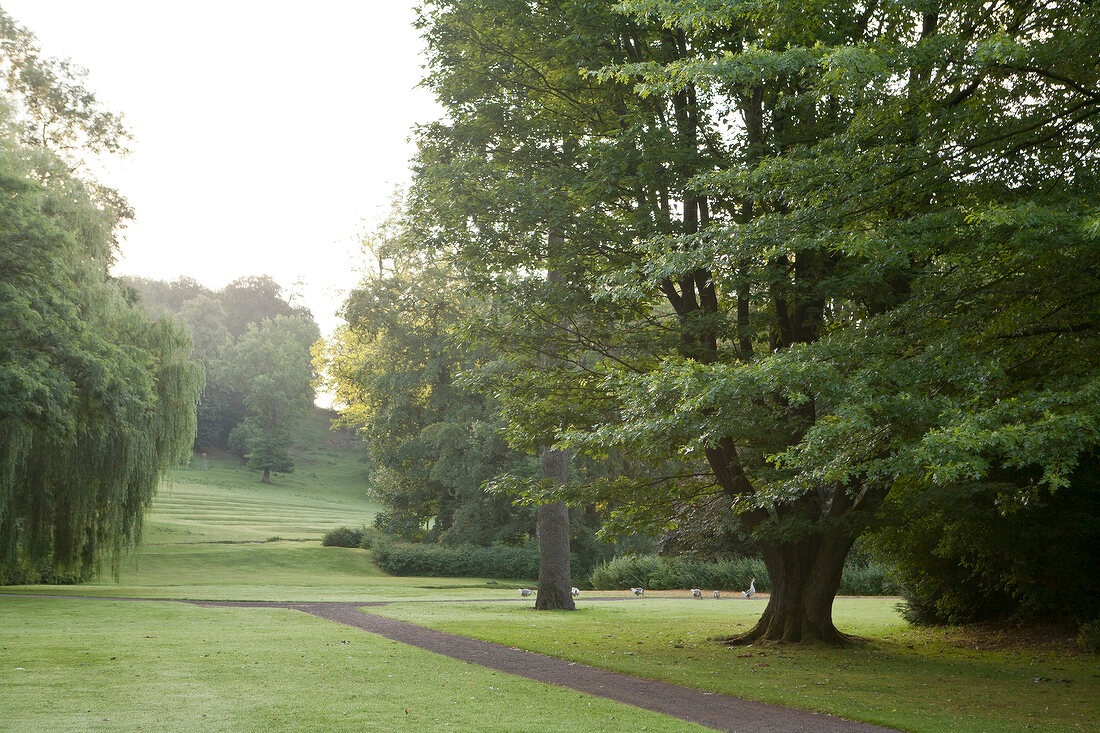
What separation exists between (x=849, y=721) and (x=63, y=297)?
65.2ft

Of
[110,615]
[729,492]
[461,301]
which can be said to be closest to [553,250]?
[729,492]

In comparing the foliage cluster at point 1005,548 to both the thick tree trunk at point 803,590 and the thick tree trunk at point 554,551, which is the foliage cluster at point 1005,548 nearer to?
the thick tree trunk at point 803,590

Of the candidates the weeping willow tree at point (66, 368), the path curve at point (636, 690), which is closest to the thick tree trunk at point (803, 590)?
the path curve at point (636, 690)

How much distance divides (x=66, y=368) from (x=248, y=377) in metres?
63.7

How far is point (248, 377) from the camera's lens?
3223 inches

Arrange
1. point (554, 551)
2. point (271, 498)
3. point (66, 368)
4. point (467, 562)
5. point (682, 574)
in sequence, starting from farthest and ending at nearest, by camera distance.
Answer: point (271, 498)
point (467, 562)
point (682, 574)
point (554, 551)
point (66, 368)

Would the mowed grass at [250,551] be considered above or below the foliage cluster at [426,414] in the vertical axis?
below

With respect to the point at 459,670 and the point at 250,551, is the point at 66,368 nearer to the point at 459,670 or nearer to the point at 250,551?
the point at 459,670

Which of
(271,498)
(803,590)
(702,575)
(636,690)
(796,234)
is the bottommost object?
(271,498)

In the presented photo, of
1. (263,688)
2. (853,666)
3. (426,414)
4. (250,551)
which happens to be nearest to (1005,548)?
(853,666)

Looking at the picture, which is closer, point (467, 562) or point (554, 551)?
point (554, 551)

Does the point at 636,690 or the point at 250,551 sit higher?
the point at 636,690

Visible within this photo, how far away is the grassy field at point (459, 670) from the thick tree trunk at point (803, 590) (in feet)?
1.73

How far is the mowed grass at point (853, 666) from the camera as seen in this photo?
344 inches
